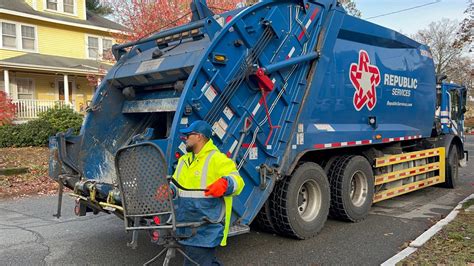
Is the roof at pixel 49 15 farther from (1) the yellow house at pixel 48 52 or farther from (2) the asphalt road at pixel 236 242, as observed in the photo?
(2) the asphalt road at pixel 236 242

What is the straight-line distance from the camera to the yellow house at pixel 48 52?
20.3 meters

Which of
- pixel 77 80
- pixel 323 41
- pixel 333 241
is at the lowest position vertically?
pixel 333 241

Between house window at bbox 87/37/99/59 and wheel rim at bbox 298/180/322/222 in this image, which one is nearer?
wheel rim at bbox 298/180/322/222

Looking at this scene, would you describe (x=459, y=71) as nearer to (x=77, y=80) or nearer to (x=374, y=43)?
(x=77, y=80)

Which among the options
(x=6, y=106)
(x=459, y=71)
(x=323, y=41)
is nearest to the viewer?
(x=323, y=41)

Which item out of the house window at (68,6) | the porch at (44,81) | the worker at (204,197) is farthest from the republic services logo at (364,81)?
the house window at (68,6)

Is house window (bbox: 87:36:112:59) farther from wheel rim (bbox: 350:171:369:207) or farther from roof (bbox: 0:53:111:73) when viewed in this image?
wheel rim (bbox: 350:171:369:207)

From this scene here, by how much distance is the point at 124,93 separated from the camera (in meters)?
5.51

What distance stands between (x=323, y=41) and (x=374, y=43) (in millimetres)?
1534

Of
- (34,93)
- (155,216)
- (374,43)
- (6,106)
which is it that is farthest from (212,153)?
(34,93)

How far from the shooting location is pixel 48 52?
2252 centimetres

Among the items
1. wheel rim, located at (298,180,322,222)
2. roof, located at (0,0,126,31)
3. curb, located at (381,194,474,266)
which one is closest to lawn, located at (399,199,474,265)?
curb, located at (381,194,474,266)

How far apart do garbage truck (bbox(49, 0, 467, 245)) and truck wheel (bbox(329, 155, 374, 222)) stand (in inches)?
0.6

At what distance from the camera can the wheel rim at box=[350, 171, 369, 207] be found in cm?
673
